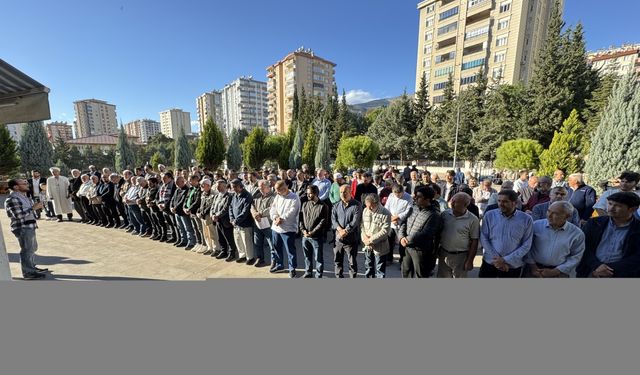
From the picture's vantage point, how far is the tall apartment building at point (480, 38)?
37062 mm

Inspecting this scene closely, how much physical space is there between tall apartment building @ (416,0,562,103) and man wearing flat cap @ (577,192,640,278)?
1689 inches

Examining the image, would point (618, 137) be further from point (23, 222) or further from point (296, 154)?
point (296, 154)

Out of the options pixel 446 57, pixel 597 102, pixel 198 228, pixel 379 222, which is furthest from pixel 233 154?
pixel 446 57

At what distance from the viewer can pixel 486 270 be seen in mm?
3049

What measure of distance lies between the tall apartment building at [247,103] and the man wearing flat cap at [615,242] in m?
90.2

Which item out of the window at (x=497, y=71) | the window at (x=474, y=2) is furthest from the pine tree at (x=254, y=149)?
the window at (x=474, y=2)

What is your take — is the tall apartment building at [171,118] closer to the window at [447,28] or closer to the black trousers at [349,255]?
the window at [447,28]

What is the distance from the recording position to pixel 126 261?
5004 millimetres

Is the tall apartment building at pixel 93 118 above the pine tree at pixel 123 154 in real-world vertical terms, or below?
above

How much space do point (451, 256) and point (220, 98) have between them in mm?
120479

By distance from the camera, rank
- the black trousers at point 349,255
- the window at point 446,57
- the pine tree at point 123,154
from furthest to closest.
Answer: the window at point 446,57 < the pine tree at point 123,154 < the black trousers at point 349,255

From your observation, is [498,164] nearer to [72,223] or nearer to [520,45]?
[72,223]

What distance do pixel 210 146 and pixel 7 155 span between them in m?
13.3

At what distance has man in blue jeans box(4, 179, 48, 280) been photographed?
13.1 ft
